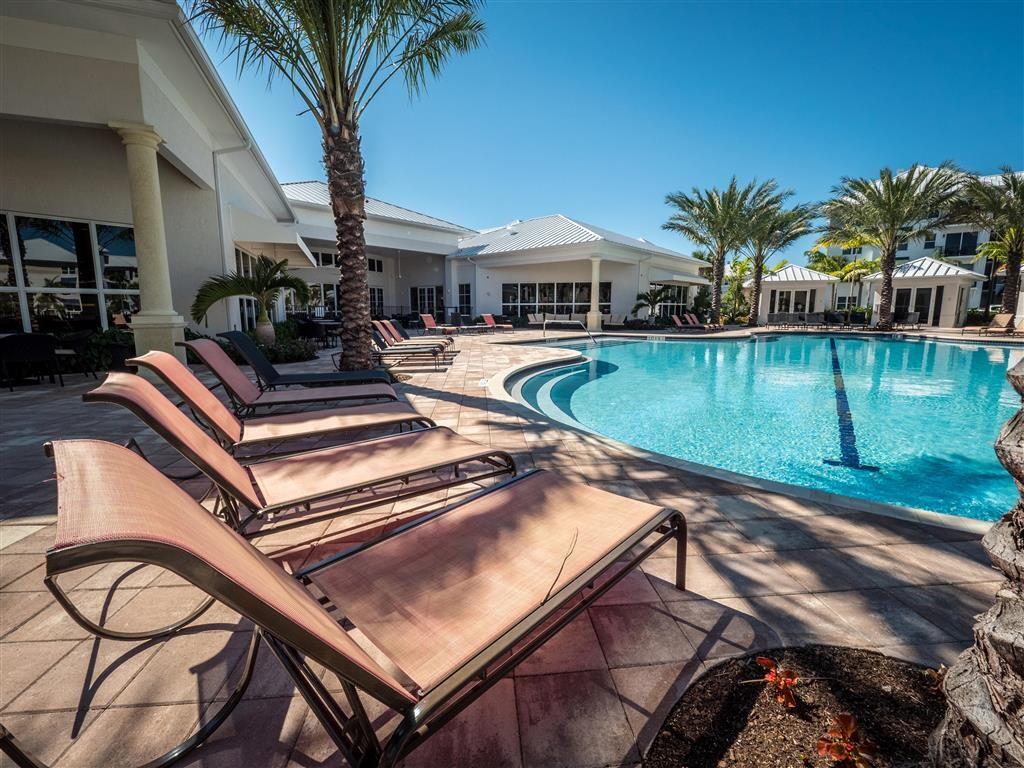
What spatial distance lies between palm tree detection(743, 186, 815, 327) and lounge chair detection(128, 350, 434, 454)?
2438 cm

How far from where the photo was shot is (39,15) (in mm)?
6195

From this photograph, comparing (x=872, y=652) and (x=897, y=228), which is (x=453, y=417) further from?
(x=897, y=228)

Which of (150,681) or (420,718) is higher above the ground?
(420,718)

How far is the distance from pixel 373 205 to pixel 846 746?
91.5 feet

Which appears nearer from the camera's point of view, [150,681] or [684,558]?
[150,681]

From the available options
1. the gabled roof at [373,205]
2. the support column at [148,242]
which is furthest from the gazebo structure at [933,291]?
the support column at [148,242]

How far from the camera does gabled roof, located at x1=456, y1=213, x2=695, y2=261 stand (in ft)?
73.6

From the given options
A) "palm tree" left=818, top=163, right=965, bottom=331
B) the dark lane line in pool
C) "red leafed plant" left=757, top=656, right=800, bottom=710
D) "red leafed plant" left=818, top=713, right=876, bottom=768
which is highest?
"palm tree" left=818, top=163, right=965, bottom=331

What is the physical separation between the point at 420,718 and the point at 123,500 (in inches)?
31.3

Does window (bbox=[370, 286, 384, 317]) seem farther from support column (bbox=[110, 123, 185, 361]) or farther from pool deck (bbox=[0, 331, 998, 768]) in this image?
pool deck (bbox=[0, 331, 998, 768])

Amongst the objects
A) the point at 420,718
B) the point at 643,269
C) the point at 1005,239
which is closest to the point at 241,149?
the point at 420,718

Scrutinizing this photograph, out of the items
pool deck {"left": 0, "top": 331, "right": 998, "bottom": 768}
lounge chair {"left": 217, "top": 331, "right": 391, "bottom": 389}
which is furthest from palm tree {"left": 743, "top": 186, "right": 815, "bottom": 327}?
pool deck {"left": 0, "top": 331, "right": 998, "bottom": 768}

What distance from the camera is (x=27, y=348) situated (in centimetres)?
707

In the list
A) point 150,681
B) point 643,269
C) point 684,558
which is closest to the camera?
point 150,681
